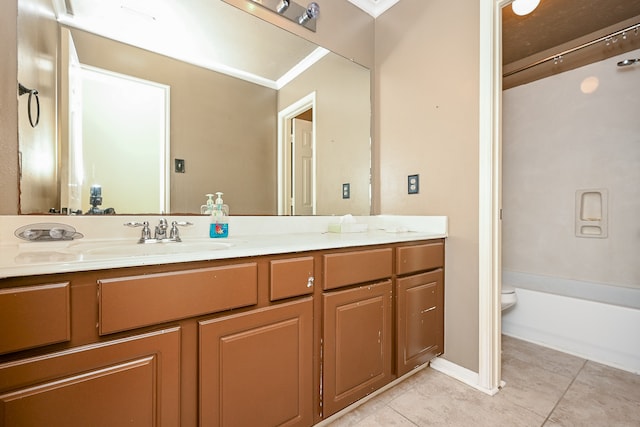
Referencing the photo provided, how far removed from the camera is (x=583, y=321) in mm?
1935

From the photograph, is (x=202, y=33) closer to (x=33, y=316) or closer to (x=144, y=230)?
(x=144, y=230)

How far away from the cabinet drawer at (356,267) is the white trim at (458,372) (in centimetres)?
81

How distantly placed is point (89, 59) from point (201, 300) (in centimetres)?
Result: 114

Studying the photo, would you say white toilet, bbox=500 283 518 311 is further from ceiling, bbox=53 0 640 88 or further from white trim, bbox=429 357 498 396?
ceiling, bbox=53 0 640 88

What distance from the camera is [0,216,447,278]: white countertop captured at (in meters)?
0.69

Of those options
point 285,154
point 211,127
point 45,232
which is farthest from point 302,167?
point 45,232

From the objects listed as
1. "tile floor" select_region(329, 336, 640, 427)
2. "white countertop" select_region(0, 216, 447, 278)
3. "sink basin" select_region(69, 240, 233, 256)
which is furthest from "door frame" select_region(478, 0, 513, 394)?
"sink basin" select_region(69, 240, 233, 256)

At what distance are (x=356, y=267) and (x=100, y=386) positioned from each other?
0.93 metres

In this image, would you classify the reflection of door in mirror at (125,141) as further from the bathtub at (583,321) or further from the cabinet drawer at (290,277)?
the bathtub at (583,321)

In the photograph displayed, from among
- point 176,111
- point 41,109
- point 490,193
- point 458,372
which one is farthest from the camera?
point 458,372

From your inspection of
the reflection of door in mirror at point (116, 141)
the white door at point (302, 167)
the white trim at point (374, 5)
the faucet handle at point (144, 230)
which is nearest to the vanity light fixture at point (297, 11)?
the white trim at point (374, 5)

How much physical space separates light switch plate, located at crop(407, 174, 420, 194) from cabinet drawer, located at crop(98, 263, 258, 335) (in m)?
1.34

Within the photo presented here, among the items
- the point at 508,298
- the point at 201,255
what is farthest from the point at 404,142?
the point at 201,255

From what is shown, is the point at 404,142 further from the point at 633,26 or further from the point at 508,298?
the point at 633,26
